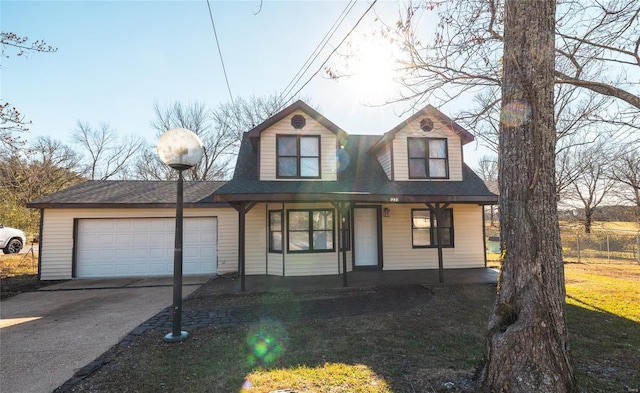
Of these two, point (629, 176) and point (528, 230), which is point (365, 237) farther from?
point (629, 176)

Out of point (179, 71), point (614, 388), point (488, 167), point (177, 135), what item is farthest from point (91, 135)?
point (488, 167)

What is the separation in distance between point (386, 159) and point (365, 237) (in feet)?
9.32

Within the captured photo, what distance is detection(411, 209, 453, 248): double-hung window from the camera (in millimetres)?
10828

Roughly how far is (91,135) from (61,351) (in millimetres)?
32129

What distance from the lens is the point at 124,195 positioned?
10.9 meters

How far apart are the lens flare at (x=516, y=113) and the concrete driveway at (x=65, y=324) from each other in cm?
568

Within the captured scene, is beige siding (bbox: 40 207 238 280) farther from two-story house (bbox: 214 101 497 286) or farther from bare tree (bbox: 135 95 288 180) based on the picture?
bare tree (bbox: 135 95 288 180)

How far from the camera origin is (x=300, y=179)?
9.84m

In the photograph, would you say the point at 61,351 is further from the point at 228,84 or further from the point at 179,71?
the point at 228,84

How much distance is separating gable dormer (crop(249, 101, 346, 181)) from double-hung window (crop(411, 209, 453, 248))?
3.46m

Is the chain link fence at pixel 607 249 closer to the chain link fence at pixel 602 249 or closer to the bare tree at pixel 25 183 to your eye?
the chain link fence at pixel 602 249

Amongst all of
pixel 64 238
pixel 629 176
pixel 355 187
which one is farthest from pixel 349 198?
pixel 629 176

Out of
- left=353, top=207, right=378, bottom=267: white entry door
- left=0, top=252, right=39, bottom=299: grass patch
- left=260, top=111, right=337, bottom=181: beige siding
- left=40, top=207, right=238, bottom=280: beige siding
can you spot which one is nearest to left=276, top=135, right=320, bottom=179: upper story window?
left=260, top=111, right=337, bottom=181: beige siding

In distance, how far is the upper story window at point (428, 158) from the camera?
34.7 ft
